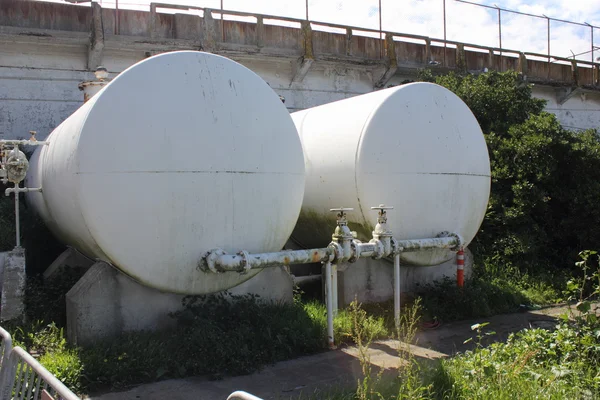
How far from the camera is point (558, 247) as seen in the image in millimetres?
9680

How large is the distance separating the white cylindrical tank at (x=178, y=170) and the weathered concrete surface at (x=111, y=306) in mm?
298

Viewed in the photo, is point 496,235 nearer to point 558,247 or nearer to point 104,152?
point 558,247

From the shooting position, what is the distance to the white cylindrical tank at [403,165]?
21.1ft

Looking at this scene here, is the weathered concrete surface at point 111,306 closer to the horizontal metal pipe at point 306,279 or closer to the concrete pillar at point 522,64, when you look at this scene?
the horizontal metal pipe at point 306,279

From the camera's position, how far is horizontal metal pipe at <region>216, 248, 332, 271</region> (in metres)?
5.17

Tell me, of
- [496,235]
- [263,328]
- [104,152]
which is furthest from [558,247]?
[104,152]

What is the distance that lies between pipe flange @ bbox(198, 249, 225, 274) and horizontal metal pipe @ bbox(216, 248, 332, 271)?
3 centimetres

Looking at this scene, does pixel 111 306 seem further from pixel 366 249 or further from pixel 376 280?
pixel 376 280

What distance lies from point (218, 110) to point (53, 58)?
772cm

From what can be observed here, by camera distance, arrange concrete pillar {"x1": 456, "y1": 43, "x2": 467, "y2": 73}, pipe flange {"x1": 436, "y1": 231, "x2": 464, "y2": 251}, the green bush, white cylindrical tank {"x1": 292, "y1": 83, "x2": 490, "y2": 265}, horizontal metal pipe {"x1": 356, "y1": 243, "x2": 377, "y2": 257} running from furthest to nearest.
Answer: concrete pillar {"x1": 456, "y1": 43, "x2": 467, "y2": 73} → the green bush → pipe flange {"x1": 436, "y1": 231, "x2": 464, "y2": 251} → white cylindrical tank {"x1": 292, "y1": 83, "x2": 490, "y2": 265} → horizontal metal pipe {"x1": 356, "y1": 243, "x2": 377, "y2": 257}

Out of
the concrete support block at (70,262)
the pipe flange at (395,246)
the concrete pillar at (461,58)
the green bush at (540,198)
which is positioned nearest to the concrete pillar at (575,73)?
the concrete pillar at (461,58)

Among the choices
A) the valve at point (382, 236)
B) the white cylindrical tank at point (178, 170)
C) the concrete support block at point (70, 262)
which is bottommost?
the concrete support block at point (70, 262)

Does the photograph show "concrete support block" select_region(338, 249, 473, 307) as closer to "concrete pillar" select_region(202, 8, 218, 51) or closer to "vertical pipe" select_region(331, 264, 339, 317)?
"vertical pipe" select_region(331, 264, 339, 317)

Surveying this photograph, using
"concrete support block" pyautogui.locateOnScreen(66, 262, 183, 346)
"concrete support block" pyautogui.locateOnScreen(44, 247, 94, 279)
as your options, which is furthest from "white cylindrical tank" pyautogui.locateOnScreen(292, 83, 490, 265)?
"concrete support block" pyautogui.locateOnScreen(44, 247, 94, 279)
